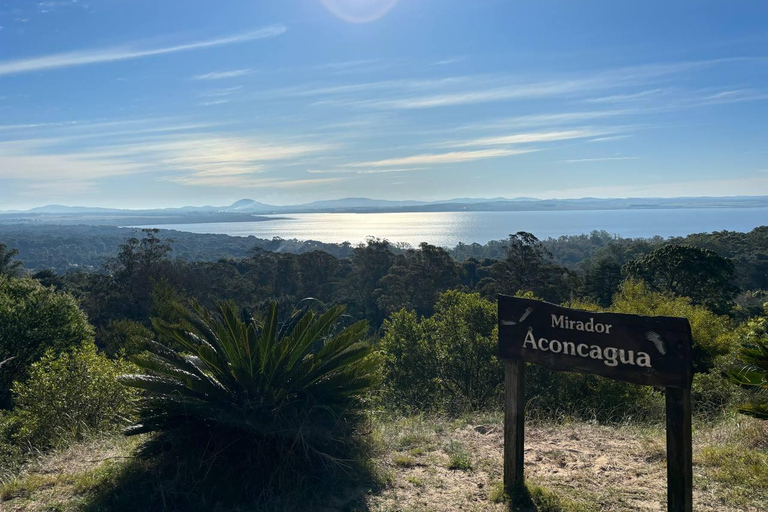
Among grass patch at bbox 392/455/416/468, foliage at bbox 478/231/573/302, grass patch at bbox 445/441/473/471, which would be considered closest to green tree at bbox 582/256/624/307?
foliage at bbox 478/231/573/302

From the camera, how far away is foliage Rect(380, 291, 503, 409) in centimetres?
1566

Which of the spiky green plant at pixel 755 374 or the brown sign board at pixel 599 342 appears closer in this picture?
the brown sign board at pixel 599 342

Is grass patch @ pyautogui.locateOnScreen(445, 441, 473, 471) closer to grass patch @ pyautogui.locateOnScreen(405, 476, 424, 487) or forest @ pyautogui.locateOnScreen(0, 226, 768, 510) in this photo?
forest @ pyautogui.locateOnScreen(0, 226, 768, 510)

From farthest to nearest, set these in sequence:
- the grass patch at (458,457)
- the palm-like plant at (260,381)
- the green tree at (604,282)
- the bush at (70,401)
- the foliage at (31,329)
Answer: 1. the green tree at (604,282)
2. the foliage at (31,329)
3. the bush at (70,401)
4. the grass patch at (458,457)
5. the palm-like plant at (260,381)

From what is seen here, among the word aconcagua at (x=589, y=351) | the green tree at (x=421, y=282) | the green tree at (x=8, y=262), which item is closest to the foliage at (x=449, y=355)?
the word aconcagua at (x=589, y=351)

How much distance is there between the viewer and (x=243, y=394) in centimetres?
499

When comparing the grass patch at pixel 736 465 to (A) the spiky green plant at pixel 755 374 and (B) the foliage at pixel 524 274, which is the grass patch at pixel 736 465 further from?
(B) the foliage at pixel 524 274

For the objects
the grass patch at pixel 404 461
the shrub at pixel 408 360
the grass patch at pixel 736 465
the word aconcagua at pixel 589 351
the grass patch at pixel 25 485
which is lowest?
the shrub at pixel 408 360

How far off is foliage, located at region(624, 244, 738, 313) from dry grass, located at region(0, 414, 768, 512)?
26.0m

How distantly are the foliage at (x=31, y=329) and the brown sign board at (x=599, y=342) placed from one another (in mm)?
13841

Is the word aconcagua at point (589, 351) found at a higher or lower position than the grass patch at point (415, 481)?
higher

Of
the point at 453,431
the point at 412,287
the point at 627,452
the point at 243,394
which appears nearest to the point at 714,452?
the point at 627,452

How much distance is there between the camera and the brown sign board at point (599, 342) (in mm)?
3602

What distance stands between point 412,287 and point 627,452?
114 ft
